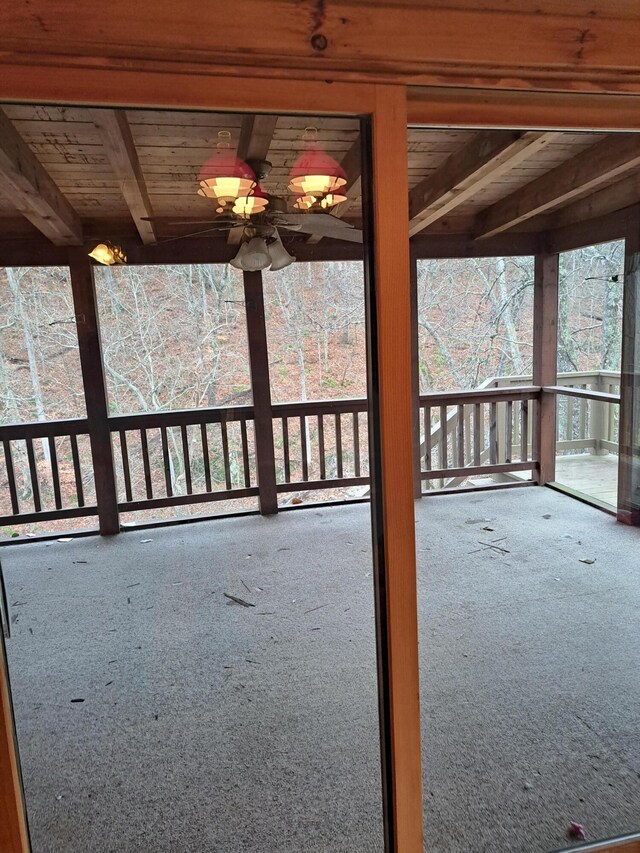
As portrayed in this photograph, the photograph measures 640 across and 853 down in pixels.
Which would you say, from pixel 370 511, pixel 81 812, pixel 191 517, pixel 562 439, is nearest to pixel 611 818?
pixel 370 511

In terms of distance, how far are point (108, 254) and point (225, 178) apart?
50 cm

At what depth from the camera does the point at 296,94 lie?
1.00 meters

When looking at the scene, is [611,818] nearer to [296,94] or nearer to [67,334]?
[296,94]

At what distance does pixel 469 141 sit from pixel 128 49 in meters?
0.82

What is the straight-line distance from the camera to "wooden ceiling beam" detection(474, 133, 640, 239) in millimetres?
1718

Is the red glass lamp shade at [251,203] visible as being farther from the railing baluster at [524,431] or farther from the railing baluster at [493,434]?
the railing baluster at [524,431]

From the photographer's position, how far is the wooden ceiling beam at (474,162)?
128 cm

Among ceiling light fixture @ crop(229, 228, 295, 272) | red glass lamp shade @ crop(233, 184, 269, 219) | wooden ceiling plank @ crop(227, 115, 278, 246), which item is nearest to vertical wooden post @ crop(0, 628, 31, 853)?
wooden ceiling plank @ crop(227, 115, 278, 246)

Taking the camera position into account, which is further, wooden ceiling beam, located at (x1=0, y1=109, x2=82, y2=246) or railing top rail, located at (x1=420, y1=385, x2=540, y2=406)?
railing top rail, located at (x1=420, y1=385, x2=540, y2=406)

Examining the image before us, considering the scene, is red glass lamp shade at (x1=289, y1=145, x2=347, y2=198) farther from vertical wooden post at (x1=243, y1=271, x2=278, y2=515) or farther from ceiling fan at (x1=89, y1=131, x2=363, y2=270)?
vertical wooden post at (x1=243, y1=271, x2=278, y2=515)

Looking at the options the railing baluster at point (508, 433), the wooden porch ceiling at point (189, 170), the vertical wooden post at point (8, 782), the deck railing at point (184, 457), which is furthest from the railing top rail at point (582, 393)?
the vertical wooden post at point (8, 782)

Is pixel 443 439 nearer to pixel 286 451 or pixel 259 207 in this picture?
pixel 286 451

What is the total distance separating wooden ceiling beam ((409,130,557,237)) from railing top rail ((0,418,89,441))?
4.83ft

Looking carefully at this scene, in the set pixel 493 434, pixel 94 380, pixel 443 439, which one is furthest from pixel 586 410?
pixel 94 380
